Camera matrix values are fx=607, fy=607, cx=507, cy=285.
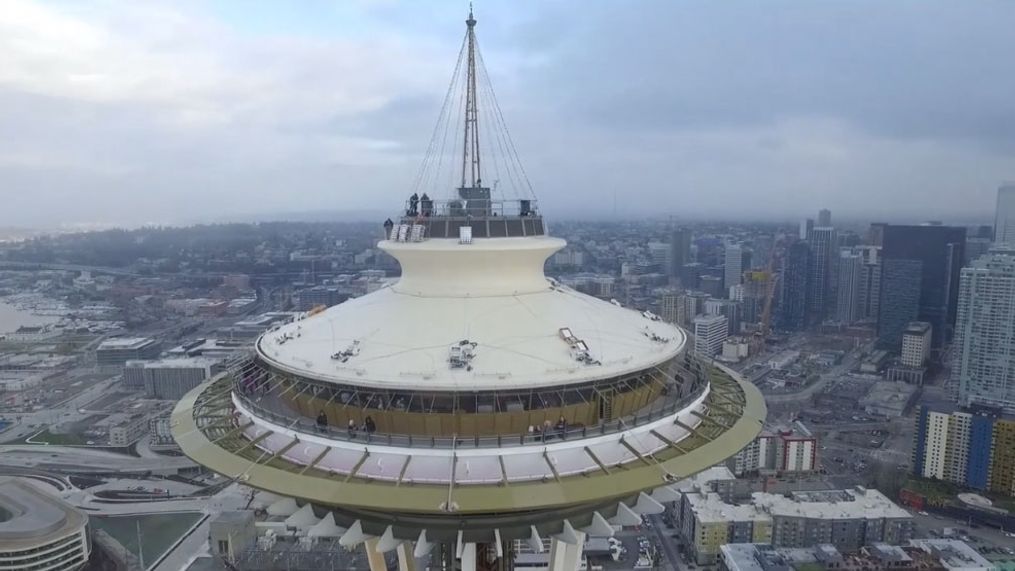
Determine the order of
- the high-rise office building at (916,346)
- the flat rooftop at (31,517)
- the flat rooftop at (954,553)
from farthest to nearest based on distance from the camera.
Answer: the high-rise office building at (916,346)
the flat rooftop at (954,553)
the flat rooftop at (31,517)

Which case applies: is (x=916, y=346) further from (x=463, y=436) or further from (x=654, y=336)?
(x=463, y=436)

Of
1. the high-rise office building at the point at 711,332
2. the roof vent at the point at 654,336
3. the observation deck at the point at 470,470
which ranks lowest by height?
the high-rise office building at the point at 711,332

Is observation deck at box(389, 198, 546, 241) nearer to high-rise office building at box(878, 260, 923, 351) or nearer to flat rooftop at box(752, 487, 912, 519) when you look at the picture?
flat rooftop at box(752, 487, 912, 519)

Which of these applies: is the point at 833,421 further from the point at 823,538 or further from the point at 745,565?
the point at 745,565

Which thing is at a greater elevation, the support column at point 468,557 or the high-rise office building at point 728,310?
the support column at point 468,557

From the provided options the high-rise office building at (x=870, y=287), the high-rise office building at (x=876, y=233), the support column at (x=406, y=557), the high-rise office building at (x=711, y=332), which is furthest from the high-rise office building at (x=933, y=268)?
the support column at (x=406, y=557)

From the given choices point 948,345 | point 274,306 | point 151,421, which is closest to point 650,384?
point 151,421

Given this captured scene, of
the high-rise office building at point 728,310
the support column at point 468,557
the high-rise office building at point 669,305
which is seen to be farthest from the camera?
the high-rise office building at point 728,310

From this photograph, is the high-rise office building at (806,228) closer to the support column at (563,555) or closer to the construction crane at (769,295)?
the construction crane at (769,295)
